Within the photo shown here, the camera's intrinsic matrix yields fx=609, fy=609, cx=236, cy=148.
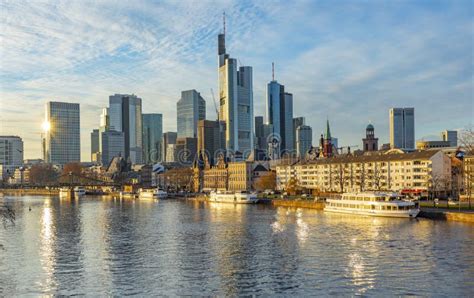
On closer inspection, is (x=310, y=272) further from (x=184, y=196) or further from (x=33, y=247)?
(x=184, y=196)

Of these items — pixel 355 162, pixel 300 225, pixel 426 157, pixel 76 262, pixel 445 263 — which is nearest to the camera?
pixel 445 263

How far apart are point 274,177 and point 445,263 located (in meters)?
145

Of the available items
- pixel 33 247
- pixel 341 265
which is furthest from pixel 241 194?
pixel 341 265

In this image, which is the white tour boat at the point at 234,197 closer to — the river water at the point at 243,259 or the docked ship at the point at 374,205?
the docked ship at the point at 374,205

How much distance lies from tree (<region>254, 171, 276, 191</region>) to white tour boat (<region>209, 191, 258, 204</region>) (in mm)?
36010

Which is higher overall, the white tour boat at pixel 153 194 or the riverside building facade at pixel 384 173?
the riverside building facade at pixel 384 173

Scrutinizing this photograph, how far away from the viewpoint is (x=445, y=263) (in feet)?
155

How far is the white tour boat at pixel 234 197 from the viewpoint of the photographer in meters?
140

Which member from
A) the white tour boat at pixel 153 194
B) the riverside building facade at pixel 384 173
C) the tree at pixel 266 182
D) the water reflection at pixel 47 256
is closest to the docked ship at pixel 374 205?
the riverside building facade at pixel 384 173

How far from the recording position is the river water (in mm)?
40500

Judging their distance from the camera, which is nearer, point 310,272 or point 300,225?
point 310,272

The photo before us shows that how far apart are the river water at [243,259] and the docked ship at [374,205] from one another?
7.00 meters

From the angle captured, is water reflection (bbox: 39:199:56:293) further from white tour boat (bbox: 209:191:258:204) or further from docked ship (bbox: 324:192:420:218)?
white tour boat (bbox: 209:191:258:204)

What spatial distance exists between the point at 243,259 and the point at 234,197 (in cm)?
9363
